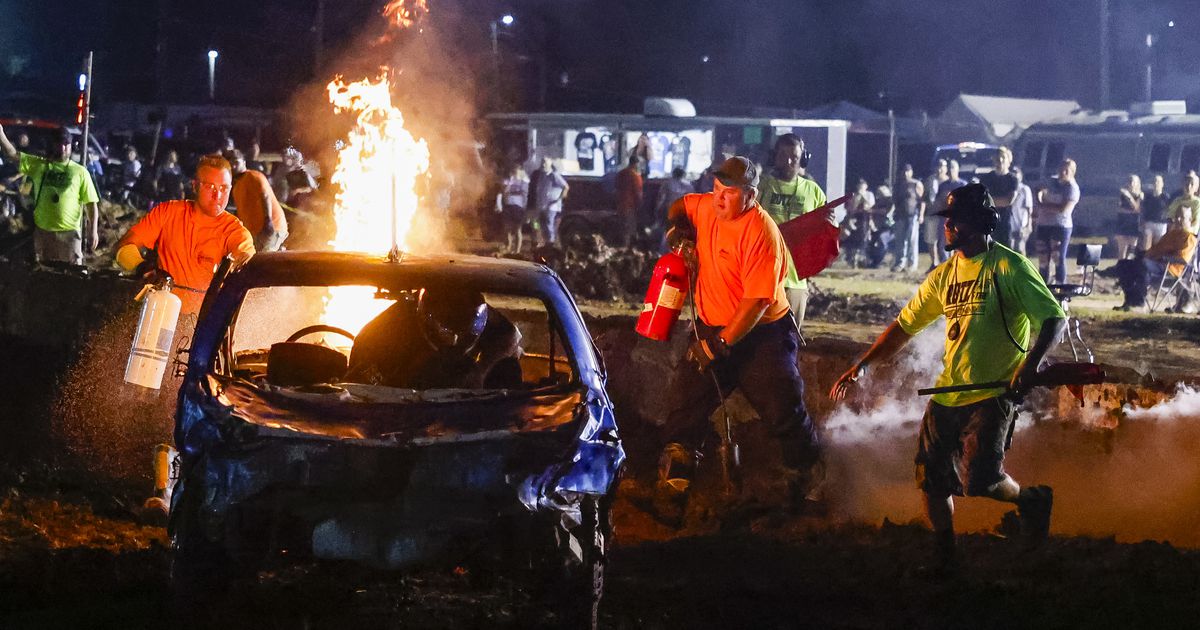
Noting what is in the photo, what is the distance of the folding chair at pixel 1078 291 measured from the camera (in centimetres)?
984

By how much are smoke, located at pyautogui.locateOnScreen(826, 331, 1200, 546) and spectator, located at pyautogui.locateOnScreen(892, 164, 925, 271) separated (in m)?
14.1

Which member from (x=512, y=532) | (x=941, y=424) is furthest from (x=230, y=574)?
(x=941, y=424)

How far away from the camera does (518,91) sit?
43.1 m

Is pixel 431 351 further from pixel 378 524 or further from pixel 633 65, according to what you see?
pixel 633 65

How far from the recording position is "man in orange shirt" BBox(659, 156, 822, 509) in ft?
24.4

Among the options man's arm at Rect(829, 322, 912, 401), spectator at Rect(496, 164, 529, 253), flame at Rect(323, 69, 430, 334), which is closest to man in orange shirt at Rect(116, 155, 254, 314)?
flame at Rect(323, 69, 430, 334)

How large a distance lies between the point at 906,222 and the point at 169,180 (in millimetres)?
13768

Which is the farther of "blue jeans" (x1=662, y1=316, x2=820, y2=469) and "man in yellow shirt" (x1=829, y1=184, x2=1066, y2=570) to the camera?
"blue jeans" (x1=662, y1=316, x2=820, y2=469)

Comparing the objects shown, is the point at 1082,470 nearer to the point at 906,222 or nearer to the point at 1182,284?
the point at 1182,284

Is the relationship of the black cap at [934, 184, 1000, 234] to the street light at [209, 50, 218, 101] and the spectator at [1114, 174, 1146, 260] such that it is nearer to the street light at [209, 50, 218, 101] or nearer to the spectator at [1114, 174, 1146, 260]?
the spectator at [1114, 174, 1146, 260]

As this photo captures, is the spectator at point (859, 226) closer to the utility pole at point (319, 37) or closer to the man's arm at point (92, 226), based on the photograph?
the man's arm at point (92, 226)

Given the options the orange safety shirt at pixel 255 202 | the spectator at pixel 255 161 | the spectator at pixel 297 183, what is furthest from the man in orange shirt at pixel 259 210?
the spectator at pixel 255 161

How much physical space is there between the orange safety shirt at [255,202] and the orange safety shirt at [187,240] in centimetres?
130

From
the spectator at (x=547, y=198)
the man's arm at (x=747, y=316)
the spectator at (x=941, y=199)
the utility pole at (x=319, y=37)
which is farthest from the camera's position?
the utility pole at (x=319, y=37)
